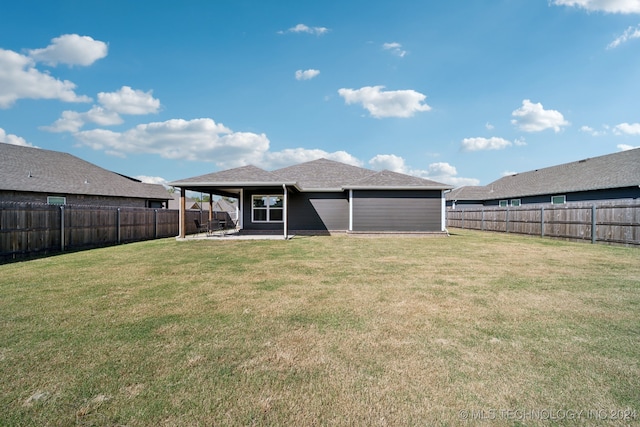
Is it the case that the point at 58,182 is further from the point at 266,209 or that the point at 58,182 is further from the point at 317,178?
the point at 317,178

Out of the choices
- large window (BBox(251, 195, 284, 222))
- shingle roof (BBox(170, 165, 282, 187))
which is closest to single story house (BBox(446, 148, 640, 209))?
shingle roof (BBox(170, 165, 282, 187))

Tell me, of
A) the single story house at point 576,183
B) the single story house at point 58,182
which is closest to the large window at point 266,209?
the single story house at point 58,182

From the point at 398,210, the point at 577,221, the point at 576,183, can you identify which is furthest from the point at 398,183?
the point at 576,183

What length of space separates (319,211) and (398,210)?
471 centimetres

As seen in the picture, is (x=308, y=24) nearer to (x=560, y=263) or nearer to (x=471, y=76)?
(x=471, y=76)

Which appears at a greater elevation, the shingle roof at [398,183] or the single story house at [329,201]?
the shingle roof at [398,183]

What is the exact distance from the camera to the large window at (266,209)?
56.9ft

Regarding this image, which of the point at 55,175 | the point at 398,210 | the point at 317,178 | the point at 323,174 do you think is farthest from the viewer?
the point at 323,174

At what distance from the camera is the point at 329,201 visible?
17.3m

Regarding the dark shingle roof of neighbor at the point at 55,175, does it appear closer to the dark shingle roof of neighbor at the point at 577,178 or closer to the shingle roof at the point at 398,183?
the shingle roof at the point at 398,183

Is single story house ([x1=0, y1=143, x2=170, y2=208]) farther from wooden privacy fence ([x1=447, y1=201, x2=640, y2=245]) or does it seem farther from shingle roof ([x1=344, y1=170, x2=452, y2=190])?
wooden privacy fence ([x1=447, y1=201, x2=640, y2=245])

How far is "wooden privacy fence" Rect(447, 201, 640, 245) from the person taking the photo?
11422 millimetres

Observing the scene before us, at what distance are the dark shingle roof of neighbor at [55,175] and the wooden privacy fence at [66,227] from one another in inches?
295

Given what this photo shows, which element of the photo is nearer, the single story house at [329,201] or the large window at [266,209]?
the single story house at [329,201]
